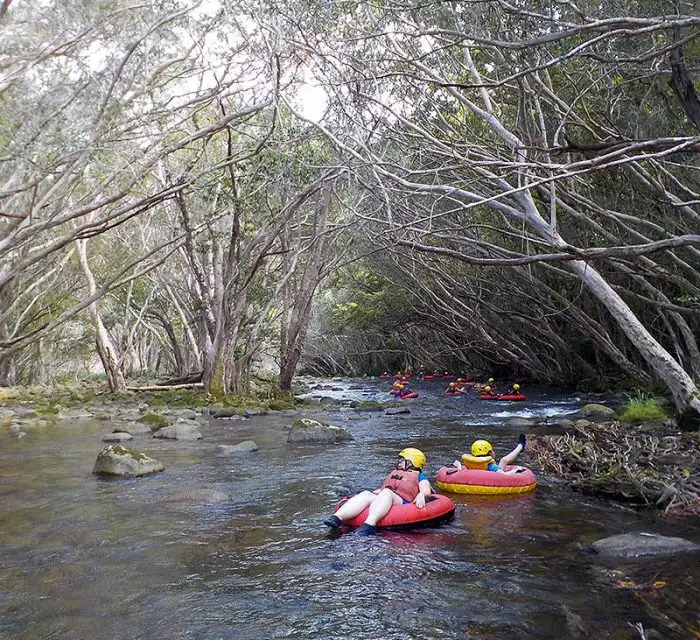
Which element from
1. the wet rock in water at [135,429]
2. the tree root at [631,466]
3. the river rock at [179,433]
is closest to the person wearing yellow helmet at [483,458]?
the tree root at [631,466]

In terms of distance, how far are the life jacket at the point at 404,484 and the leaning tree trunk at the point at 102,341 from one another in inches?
604

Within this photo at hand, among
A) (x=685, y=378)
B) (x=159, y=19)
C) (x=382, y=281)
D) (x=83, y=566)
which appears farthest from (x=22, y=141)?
(x=382, y=281)

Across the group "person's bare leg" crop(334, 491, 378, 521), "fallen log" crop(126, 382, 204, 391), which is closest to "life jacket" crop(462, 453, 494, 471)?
"person's bare leg" crop(334, 491, 378, 521)

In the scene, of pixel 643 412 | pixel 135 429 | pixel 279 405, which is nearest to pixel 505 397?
pixel 279 405

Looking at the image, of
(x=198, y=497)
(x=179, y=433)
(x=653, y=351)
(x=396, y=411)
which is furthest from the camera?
(x=396, y=411)

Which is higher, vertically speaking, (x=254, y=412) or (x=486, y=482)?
(x=486, y=482)

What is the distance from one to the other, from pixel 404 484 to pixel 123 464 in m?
4.11

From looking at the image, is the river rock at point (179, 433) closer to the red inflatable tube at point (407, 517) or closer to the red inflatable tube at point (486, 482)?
the red inflatable tube at point (486, 482)

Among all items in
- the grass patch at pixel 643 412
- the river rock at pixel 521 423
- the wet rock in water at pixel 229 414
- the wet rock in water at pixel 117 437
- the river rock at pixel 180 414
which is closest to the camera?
the wet rock in water at pixel 117 437

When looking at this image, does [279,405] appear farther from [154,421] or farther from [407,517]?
[407,517]

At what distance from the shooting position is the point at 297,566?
5113mm

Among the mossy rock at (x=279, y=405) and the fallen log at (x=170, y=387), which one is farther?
the fallen log at (x=170, y=387)

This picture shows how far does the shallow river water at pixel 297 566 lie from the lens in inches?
158

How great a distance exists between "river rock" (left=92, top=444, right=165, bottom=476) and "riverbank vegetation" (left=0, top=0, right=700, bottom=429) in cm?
334
